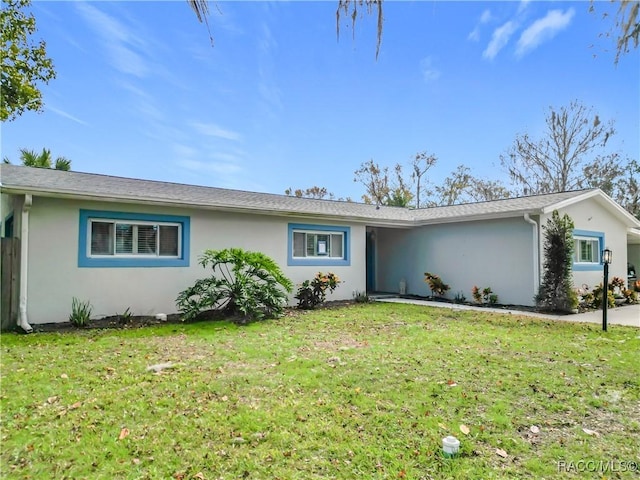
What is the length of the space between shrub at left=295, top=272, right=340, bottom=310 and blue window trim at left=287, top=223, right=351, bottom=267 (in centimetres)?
61

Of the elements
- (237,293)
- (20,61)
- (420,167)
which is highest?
(420,167)

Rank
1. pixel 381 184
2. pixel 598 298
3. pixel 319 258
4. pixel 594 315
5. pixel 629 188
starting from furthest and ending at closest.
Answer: pixel 381 184 < pixel 629 188 < pixel 319 258 < pixel 598 298 < pixel 594 315

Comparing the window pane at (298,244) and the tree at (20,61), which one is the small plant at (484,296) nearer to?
the window pane at (298,244)

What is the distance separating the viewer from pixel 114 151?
17.5 meters

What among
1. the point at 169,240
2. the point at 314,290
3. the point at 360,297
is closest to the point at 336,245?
the point at 360,297

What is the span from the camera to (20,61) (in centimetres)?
1186

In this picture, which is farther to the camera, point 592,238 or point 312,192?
point 312,192

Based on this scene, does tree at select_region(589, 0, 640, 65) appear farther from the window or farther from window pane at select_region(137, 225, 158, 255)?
the window

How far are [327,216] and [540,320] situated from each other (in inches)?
250

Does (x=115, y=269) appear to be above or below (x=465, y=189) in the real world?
below

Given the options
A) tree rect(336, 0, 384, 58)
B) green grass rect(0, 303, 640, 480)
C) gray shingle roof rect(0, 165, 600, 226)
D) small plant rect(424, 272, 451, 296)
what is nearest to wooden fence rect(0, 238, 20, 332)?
green grass rect(0, 303, 640, 480)

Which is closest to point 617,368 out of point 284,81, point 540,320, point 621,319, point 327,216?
point 540,320

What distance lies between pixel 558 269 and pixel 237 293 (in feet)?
28.7

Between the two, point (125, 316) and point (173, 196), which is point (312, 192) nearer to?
point (173, 196)
